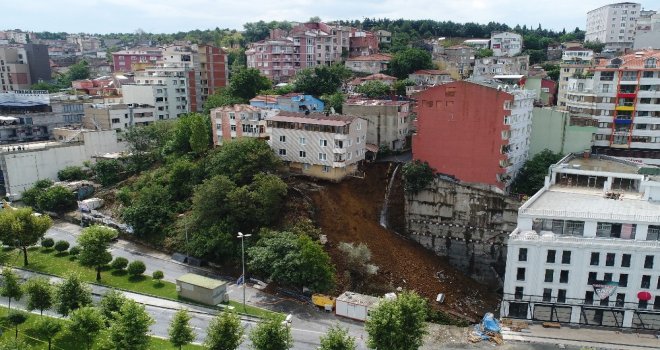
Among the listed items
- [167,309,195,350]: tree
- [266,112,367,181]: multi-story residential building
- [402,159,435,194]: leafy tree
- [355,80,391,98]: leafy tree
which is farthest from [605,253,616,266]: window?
[355,80,391,98]: leafy tree

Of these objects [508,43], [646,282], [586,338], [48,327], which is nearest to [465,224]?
[646,282]

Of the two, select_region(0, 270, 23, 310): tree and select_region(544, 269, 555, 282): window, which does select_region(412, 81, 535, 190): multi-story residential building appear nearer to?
select_region(544, 269, 555, 282): window

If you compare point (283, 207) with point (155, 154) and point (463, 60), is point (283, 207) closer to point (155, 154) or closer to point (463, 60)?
point (155, 154)

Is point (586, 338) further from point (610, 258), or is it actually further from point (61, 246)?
point (61, 246)

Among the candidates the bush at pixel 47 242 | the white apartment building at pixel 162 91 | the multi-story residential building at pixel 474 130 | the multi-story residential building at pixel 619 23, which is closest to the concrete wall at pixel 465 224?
the multi-story residential building at pixel 474 130

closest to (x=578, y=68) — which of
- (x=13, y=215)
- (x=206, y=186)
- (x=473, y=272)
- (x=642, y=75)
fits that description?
(x=642, y=75)
